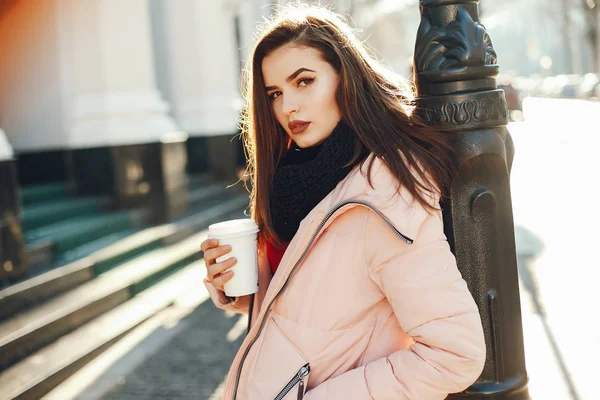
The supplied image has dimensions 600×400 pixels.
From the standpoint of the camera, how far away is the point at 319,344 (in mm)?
1631

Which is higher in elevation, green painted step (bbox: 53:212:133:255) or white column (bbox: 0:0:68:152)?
white column (bbox: 0:0:68:152)

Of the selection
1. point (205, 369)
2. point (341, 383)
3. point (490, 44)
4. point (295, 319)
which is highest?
point (490, 44)

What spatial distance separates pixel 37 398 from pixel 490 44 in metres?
3.42

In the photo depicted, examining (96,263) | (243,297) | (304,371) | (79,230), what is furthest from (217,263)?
(79,230)

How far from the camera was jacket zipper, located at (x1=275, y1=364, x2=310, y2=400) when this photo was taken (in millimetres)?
1608

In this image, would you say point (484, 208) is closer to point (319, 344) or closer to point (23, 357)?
point (319, 344)

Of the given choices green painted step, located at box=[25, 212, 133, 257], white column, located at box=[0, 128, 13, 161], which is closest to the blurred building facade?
green painted step, located at box=[25, 212, 133, 257]

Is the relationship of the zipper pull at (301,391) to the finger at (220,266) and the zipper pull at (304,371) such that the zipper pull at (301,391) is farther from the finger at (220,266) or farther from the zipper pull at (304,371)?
the finger at (220,266)

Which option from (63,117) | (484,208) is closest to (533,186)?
(63,117)

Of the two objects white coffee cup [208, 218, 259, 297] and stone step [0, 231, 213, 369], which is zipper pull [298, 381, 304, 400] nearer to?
white coffee cup [208, 218, 259, 297]

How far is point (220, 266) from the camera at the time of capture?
6.05ft

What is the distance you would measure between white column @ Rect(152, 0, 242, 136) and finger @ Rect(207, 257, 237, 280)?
9.85 meters

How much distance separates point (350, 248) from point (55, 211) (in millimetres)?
6150

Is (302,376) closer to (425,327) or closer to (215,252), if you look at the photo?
(425,327)
